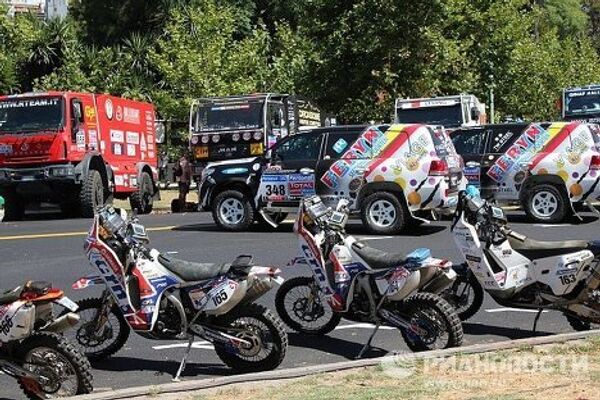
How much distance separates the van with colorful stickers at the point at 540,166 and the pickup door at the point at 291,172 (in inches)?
130

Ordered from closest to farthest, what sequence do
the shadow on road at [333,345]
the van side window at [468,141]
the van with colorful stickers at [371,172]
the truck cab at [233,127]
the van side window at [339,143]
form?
the shadow on road at [333,345]
the van with colorful stickers at [371,172]
the van side window at [339,143]
the van side window at [468,141]
the truck cab at [233,127]

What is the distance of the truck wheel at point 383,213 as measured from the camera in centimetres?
1562

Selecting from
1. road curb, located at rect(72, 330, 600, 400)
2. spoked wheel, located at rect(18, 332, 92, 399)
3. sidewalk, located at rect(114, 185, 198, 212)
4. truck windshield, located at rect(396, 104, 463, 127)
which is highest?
truck windshield, located at rect(396, 104, 463, 127)

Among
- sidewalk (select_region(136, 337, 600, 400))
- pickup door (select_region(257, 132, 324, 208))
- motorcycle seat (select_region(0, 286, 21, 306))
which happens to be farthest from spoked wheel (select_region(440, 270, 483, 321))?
pickup door (select_region(257, 132, 324, 208))

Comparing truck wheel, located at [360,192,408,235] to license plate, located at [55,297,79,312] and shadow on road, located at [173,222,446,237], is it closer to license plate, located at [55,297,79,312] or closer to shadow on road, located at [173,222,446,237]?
shadow on road, located at [173,222,446,237]

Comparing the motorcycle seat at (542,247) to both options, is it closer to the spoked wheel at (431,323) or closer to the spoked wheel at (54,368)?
the spoked wheel at (431,323)

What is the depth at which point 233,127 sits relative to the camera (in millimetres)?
25312

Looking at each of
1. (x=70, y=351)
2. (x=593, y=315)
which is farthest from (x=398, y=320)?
(x=70, y=351)

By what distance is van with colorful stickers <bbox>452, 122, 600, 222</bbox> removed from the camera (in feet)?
55.3

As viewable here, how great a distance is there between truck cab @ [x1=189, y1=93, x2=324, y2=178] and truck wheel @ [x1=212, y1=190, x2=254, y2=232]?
7775 millimetres

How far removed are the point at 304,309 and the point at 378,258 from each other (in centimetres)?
109

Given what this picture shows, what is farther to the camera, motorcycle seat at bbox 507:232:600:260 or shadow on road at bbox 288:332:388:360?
motorcycle seat at bbox 507:232:600:260

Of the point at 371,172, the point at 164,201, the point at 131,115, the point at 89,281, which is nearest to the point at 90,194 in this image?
the point at 131,115

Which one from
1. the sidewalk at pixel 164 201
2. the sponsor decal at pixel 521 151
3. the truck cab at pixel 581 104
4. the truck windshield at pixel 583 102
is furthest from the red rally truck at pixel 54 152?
the truck windshield at pixel 583 102
